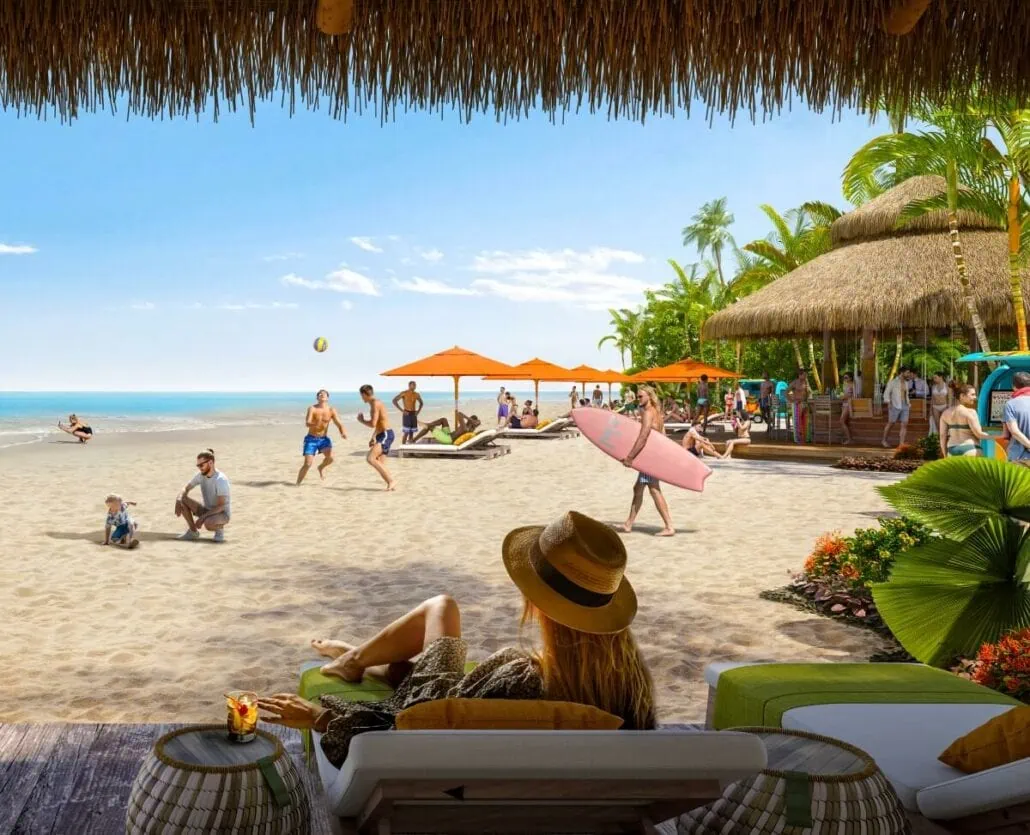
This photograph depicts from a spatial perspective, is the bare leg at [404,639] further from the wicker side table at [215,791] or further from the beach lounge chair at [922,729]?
the wicker side table at [215,791]

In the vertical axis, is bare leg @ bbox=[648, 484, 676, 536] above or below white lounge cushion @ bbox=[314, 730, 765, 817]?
below

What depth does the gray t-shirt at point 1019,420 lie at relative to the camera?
9.26 metres

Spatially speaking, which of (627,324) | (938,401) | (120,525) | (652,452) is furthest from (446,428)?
(627,324)

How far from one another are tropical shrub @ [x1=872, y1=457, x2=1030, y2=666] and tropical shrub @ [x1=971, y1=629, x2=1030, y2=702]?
9.9 inches

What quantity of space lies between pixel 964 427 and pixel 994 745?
1018 centimetres

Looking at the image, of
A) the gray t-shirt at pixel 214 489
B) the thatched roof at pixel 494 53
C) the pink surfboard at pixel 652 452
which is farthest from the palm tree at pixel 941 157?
the thatched roof at pixel 494 53

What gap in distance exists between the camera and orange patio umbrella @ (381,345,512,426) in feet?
66.6

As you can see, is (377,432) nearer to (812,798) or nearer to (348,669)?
(348,669)

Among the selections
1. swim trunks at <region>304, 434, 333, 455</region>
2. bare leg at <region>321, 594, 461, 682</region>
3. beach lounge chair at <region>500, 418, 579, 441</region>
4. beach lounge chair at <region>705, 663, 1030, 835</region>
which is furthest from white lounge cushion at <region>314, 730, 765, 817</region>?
beach lounge chair at <region>500, 418, 579, 441</region>

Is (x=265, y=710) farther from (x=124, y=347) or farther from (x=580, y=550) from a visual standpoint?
(x=124, y=347)

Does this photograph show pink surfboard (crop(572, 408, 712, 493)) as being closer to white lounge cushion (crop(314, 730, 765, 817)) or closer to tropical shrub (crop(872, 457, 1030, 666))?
tropical shrub (crop(872, 457, 1030, 666))

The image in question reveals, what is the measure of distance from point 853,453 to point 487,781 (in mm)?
15932

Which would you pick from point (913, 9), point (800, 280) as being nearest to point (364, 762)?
point (913, 9)

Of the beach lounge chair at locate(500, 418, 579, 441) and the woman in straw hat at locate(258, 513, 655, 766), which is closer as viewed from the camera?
the woman in straw hat at locate(258, 513, 655, 766)
